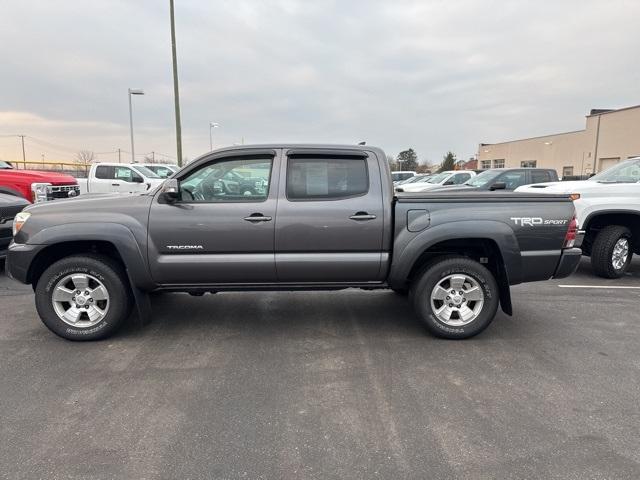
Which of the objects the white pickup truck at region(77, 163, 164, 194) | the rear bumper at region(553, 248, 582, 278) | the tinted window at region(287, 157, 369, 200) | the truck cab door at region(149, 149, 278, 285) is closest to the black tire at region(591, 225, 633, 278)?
the rear bumper at region(553, 248, 582, 278)

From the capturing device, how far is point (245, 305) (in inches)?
219

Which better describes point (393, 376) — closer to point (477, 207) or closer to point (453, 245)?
point (453, 245)

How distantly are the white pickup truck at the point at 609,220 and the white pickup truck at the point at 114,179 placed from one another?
12.4 meters

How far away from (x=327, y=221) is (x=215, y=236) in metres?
1.06

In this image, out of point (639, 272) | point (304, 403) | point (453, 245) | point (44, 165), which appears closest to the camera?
point (304, 403)

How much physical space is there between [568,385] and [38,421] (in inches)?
152

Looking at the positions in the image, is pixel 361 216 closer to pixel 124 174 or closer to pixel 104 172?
pixel 124 174

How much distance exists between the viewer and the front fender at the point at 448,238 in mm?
4270

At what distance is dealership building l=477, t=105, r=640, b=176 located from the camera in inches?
1526

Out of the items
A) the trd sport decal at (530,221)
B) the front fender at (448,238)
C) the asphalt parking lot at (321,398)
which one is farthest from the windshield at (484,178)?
the front fender at (448,238)

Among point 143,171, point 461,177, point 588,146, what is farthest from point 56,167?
point 588,146

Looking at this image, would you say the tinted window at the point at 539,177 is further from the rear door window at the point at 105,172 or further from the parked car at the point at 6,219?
the rear door window at the point at 105,172

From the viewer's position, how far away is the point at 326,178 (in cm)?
443

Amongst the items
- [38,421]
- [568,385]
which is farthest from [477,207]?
[38,421]
